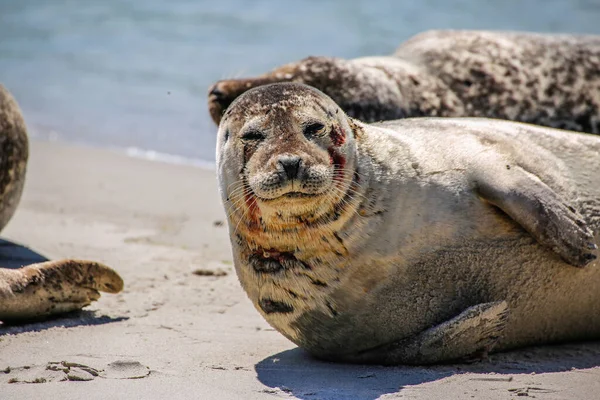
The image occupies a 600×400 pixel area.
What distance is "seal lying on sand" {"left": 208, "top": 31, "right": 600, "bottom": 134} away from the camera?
6.23m

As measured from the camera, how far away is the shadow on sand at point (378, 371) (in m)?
3.68

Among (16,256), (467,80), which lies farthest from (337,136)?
(467,80)

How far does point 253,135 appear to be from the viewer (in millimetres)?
3840

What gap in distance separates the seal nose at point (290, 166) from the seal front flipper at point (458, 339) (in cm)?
88

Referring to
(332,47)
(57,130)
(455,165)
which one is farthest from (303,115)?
(332,47)

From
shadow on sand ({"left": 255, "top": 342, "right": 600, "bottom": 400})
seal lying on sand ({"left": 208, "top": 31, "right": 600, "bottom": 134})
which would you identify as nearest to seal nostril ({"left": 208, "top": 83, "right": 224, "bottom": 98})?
seal lying on sand ({"left": 208, "top": 31, "right": 600, "bottom": 134})

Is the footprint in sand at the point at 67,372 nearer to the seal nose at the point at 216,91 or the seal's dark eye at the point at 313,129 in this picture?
the seal's dark eye at the point at 313,129

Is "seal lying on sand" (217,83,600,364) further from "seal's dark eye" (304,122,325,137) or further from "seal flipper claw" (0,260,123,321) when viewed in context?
"seal flipper claw" (0,260,123,321)

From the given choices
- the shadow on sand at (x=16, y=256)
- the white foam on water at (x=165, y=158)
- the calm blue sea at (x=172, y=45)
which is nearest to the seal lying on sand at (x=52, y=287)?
the shadow on sand at (x=16, y=256)

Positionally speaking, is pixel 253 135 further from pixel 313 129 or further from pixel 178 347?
pixel 178 347

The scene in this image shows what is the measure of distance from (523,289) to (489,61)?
2.92 meters

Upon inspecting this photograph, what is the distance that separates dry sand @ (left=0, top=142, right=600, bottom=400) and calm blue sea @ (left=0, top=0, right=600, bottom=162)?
321 cm

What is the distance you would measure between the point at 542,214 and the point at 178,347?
1.57m

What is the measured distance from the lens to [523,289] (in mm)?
4121
